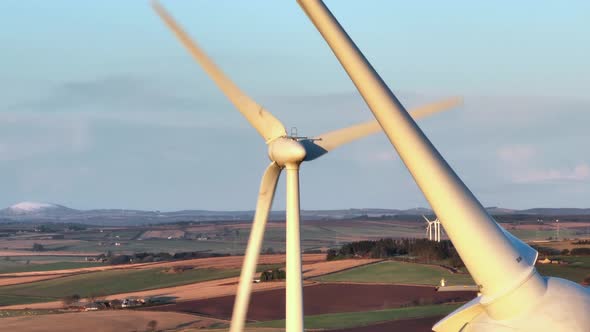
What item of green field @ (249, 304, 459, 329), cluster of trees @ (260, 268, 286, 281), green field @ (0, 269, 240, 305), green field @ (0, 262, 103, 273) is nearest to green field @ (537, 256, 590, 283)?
green field @ (249, 304, 459, 329)

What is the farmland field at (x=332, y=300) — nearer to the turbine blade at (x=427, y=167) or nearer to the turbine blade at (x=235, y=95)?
the turbine blade at (x=235, y=95)

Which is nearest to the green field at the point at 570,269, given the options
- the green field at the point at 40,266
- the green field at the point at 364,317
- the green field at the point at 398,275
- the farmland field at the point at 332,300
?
the green field at the point at 398,275

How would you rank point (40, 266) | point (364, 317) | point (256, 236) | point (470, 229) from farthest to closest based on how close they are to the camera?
point (40, 266) → point (364, 317) → point (256, 236) → point (470, 229)

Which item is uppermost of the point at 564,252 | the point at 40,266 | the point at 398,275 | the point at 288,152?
the point at 288,152

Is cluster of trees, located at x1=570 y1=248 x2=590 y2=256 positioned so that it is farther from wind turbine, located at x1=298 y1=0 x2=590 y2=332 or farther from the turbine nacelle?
wind turbine, located at x1=298 y1=0 x2=590 y2=332

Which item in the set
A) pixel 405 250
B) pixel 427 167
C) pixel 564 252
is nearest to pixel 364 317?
pixel 427 167

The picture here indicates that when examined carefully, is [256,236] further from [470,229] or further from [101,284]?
[101,284]

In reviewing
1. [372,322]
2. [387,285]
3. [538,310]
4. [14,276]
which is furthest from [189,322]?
[14,276]
